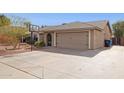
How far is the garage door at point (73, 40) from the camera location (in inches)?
554

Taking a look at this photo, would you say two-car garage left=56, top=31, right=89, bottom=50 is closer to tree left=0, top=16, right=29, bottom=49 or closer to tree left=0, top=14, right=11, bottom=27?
tree left=0, top=16, right=29, bottom=49

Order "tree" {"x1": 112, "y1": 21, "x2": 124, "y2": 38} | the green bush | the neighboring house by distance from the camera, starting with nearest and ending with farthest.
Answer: the neighboring house < the green bush < "tree" {"x1": 112, "y1": 21, "x2": 124, "y2": 38}

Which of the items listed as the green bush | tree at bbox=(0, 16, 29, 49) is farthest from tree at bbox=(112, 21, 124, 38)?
tree at bbox=(0, 16, 29, 49)

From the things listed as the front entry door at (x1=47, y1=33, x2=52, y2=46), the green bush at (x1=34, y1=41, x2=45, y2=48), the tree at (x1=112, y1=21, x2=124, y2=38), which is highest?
the tree at (x1=112, y1=21, x2=124, y2=38)

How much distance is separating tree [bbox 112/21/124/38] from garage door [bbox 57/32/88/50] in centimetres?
1392

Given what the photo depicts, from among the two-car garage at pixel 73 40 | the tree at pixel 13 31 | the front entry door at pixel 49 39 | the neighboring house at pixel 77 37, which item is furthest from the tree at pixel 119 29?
the tree at pixel 13 31

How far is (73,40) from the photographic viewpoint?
1482cm

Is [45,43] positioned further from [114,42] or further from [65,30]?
[114,42]

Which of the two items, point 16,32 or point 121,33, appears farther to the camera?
point 121,33

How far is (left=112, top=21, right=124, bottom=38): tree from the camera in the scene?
982 inches

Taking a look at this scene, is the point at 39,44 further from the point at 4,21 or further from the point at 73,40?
the point at 4,21

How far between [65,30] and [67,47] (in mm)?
1995
